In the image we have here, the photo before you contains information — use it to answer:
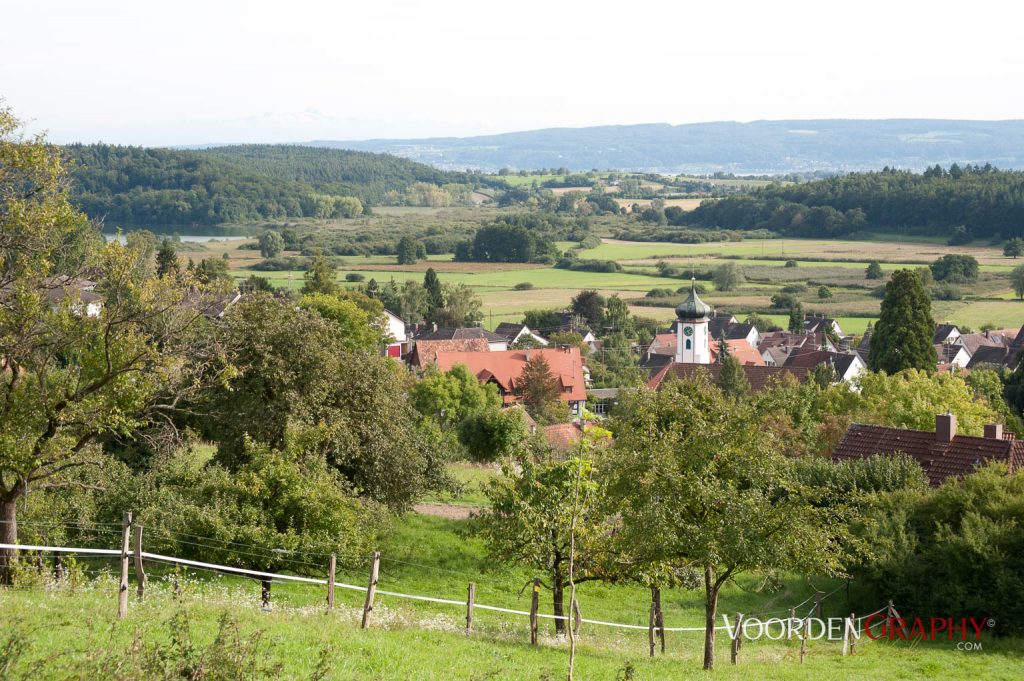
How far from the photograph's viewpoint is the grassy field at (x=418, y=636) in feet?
37.0

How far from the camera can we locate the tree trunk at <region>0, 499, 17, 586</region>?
15656 millimetres

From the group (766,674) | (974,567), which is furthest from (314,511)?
(974,567)

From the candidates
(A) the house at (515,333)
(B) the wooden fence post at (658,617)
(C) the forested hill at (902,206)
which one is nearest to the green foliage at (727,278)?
(A) the house at (515,333)

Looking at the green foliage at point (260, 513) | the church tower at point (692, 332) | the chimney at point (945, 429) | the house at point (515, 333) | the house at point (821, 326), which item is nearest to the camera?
the green foliage at point (260, 513)

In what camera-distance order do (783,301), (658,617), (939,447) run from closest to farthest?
(658,617) < (939,447) < (783,301)

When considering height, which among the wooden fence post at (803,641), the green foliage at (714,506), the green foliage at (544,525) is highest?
the green foliage at (714,506)

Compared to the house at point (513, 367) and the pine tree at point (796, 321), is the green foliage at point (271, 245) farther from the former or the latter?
the house at point (513, 367)

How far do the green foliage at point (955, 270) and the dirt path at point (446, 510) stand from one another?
98706 millimetres

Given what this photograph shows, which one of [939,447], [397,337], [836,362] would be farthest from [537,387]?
[397,337]

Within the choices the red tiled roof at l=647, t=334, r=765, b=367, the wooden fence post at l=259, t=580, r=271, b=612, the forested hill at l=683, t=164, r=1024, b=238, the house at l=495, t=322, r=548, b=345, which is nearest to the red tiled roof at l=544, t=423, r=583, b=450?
the wooden fence post at l=259, t=580, r=271, b=612

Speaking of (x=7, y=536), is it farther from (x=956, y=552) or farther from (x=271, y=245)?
(x=271, y=245)

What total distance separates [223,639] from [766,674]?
29.4ft

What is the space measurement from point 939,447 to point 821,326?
70.5 metres

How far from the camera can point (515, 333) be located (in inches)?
3647
